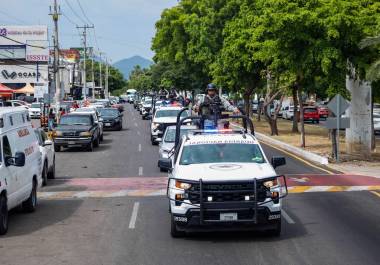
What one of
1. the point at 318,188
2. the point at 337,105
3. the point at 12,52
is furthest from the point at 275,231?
the point at 12,52

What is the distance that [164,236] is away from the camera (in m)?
11.9

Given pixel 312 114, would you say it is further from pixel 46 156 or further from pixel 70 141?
pixel 46 156

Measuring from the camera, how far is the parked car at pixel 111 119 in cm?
4678

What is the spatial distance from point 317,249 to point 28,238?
16.1 ft

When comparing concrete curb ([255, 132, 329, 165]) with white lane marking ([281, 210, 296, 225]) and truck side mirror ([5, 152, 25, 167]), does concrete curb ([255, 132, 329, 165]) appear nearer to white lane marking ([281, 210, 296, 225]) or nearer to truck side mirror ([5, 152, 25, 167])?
white lane marking ([281, 210, 296, 225])

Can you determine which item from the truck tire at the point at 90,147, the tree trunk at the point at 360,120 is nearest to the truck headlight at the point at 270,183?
the tree trunk at the point at 360,120

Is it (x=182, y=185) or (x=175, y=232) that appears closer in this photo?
(x=182, y=185)

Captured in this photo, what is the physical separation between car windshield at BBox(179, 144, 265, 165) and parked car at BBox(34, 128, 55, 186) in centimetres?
768

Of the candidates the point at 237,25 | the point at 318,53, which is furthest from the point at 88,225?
the point at 237,25

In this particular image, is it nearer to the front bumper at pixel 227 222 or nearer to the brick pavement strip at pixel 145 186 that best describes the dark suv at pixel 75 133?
the brick pavement strip at pixel 145 186

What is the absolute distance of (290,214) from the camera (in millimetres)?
14141

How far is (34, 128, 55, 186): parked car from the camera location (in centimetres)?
1958

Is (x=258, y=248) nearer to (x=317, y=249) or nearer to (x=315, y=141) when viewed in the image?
(x=317, y=249)

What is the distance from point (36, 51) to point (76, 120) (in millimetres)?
73452
